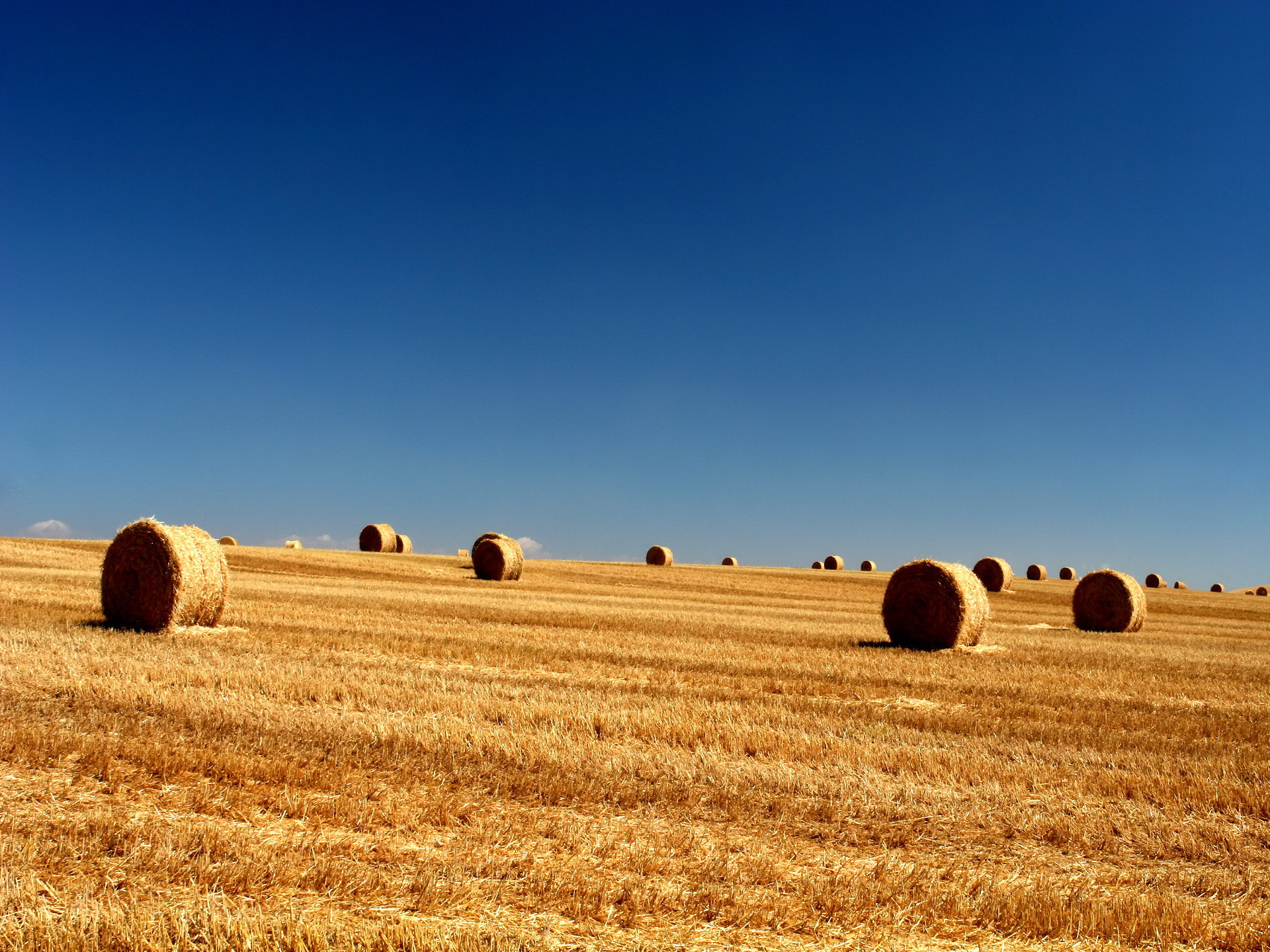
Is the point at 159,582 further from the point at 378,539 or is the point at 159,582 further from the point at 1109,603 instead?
the point at 378,539

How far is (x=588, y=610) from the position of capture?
2077 cm

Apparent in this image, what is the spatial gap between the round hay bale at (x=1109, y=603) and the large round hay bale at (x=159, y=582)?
22.7m

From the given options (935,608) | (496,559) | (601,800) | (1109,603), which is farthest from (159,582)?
(1109,603)

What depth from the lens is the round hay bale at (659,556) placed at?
163ft

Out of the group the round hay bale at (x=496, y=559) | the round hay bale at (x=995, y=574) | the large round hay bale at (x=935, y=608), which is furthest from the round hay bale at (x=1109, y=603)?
the round hay bale at (x=496, y=559)

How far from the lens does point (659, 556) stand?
4972 cm

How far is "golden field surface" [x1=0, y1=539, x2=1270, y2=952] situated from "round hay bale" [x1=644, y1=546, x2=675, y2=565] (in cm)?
3596

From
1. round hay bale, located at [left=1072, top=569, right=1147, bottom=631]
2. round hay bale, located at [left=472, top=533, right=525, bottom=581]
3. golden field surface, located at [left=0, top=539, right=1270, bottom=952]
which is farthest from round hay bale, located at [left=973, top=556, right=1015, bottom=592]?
golden field surface, located at [left=0, top=539, right=1270, bottom=952]

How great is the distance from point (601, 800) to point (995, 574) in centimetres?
3930

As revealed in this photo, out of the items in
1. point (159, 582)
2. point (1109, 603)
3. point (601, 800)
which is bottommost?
point (601, 800)

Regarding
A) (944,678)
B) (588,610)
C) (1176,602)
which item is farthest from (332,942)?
(1176,602)

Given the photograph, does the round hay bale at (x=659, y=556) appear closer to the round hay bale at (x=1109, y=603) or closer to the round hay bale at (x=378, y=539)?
the round hay bale at (x=378, y=539)

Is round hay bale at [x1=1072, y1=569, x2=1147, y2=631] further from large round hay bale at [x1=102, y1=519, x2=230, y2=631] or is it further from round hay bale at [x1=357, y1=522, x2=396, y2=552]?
round hay bale at [x1=357, y1=522, x2=396, y2=552]

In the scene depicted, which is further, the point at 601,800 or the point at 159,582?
the point at 159,582
